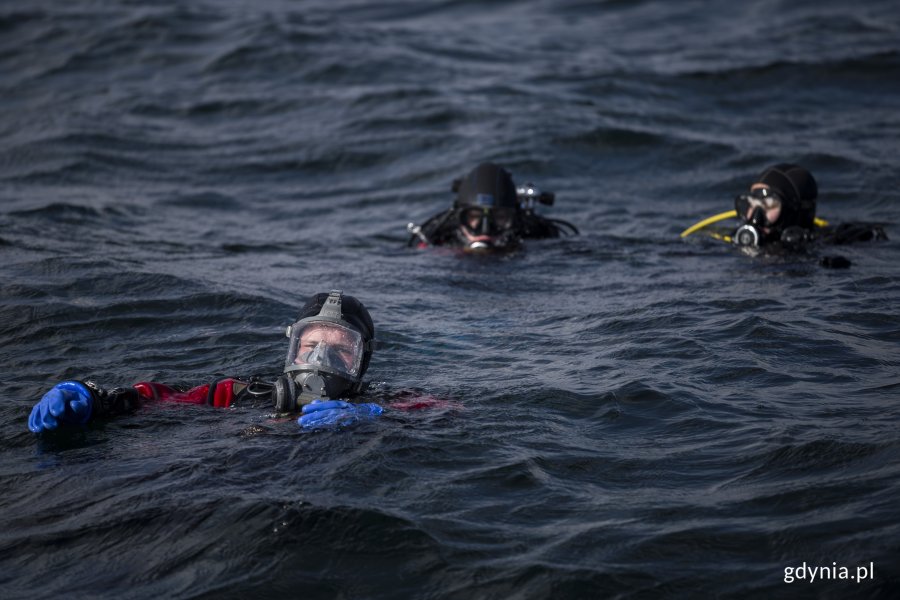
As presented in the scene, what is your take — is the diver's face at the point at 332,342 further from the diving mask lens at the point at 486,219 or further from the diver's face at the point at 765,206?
the diver's face at the point at 765,206

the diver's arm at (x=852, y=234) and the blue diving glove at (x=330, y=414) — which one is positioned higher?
the diver's arm at (x=852, y=234)

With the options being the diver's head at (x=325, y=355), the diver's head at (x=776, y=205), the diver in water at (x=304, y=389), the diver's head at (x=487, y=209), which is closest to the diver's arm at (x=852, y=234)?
the diver's head at (x=776, y=205)

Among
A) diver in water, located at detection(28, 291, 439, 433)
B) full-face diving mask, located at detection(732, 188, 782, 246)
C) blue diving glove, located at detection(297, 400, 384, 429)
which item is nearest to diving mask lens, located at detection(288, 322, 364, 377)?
diver in water, located at detection(28, 291, 439, 433)

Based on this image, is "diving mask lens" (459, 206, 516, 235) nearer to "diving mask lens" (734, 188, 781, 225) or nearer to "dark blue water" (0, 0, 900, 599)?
"dark blue water" (0, 0, 900, 599)

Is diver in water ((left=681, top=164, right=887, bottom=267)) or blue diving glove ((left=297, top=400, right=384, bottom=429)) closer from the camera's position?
blue diving glove ((left=297, top=400, right=384, bottom=429))

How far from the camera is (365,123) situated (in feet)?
54.7

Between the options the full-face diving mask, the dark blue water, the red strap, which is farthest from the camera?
the full-face diving mask

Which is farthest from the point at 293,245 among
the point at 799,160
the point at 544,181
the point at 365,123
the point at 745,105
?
the point at 745,105

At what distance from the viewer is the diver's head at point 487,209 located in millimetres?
11039

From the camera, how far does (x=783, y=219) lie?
34.2ft

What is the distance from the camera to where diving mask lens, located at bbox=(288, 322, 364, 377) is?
636 centimetres

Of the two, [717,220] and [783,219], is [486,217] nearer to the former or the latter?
[717,220]

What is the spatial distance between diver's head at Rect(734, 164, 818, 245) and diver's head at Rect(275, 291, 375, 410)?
5.08 metres

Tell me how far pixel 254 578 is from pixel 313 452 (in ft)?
3.73
